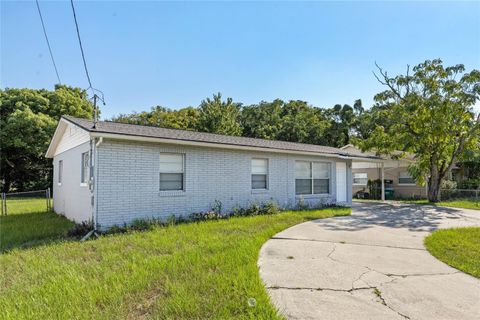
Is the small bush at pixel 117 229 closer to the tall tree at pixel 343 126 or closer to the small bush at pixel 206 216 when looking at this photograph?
the small bush at pixel 206 216

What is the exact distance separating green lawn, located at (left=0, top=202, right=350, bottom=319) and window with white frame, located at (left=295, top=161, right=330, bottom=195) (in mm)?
6823

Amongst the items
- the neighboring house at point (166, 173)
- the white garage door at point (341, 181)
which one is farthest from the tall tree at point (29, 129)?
the white garage door at point (341, 181)

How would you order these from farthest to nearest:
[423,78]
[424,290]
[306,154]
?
[423,78] < [306,154] < [424,290]

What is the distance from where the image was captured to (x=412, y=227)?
9273 millimetres

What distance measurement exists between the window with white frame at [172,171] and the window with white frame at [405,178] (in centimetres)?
1957

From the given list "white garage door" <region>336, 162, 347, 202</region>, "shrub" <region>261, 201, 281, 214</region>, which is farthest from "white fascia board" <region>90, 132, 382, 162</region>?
"shrub" <region>261, 201, 281, 214</region>

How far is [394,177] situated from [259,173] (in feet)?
54.0

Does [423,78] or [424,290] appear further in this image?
[423,78]

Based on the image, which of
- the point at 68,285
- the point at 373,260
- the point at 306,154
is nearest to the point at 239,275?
the point at 68,285

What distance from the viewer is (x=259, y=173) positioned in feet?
40.4

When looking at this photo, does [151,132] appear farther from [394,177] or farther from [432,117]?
[394,177]

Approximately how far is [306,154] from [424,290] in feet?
31.4

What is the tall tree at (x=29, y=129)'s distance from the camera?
86.6 feet

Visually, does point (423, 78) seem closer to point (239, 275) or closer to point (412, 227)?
point (412, 227)
